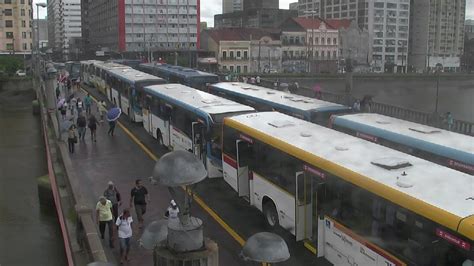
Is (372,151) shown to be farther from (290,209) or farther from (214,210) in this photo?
(214,210)

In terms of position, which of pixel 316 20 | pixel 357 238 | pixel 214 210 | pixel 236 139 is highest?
pixel 316 20

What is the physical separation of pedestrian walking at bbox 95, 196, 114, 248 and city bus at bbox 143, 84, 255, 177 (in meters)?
4.26

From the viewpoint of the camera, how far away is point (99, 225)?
10766 mm

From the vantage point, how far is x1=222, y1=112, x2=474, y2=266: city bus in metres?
6.47

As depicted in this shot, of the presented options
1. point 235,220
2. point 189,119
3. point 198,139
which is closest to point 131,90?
point 189,119

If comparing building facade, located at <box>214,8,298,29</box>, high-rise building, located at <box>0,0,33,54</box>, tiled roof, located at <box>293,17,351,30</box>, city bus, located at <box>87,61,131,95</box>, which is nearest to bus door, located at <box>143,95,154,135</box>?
city bus, located at <box>87,61,131,95</box>

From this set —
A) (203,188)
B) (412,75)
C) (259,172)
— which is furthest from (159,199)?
(412,75)

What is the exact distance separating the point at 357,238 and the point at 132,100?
62.1ft

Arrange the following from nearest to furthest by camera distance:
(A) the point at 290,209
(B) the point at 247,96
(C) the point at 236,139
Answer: (A) the point at 290,209
(C) the point at 236,139
(B) the point at 247,96

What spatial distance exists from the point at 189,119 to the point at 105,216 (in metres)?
6.17

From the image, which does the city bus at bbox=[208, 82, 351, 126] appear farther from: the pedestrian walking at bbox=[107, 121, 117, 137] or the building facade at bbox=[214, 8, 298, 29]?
the building facade at bbox=[214, 8, 298, 29]

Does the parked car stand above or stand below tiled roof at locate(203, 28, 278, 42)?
below

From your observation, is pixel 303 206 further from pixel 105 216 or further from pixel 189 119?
pixel 189 119

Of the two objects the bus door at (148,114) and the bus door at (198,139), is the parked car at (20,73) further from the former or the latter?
the bus door at (198,139)
